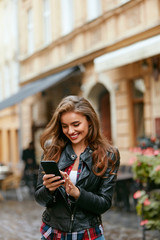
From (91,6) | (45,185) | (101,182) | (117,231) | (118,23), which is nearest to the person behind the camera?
(45,185)

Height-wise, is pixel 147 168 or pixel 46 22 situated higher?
pixel 46 22

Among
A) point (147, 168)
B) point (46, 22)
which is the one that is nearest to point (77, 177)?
point (147, 168)

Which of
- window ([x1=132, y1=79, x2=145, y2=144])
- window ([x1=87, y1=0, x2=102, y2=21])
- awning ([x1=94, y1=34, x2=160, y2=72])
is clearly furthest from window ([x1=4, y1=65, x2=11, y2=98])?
awning ([x1=94, y1=34, x2=160, y2=72])

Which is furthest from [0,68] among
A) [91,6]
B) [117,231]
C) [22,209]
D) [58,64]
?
[117,231]

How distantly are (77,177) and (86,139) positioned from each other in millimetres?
277

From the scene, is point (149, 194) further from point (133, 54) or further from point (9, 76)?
point (9, 76)

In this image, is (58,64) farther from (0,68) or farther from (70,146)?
(70,146)

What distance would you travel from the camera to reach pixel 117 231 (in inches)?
294

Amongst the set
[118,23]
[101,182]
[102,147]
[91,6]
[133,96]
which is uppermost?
[91,6]

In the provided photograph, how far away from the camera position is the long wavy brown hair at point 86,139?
281cm

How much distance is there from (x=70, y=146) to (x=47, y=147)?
148mm

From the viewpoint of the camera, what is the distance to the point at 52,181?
2.57 meters

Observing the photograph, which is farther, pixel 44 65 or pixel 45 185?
pixel 44 65

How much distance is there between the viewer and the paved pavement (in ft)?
23.4
